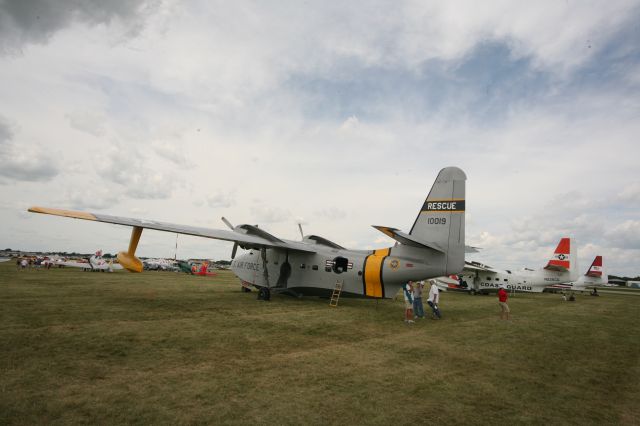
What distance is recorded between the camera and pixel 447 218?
14.2 meters

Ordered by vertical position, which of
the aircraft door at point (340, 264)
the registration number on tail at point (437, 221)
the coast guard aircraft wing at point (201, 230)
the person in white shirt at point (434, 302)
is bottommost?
the person in white shirt at point (434, 302)

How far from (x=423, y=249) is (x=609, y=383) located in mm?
8167

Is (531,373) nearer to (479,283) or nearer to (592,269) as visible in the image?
(479,283)

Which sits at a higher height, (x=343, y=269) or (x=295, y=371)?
(x=343, y=269)

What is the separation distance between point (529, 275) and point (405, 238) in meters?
25.2

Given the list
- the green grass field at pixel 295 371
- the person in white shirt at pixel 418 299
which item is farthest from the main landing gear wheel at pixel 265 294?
the person in white shirt at pixel 418 299

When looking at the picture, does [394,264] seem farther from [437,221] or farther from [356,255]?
[437,221]

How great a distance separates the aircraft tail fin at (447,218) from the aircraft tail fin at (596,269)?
35.7 metres

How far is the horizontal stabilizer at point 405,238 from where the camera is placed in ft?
43.1

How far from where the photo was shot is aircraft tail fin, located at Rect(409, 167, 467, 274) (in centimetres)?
1398

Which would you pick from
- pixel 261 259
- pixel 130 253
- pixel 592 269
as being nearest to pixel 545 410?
pixel 130 253

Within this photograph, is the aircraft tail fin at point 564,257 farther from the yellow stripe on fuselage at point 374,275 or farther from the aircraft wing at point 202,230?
the aircraft wing at point 202,230

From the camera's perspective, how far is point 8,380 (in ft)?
18.1

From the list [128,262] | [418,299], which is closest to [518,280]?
[418,299]
